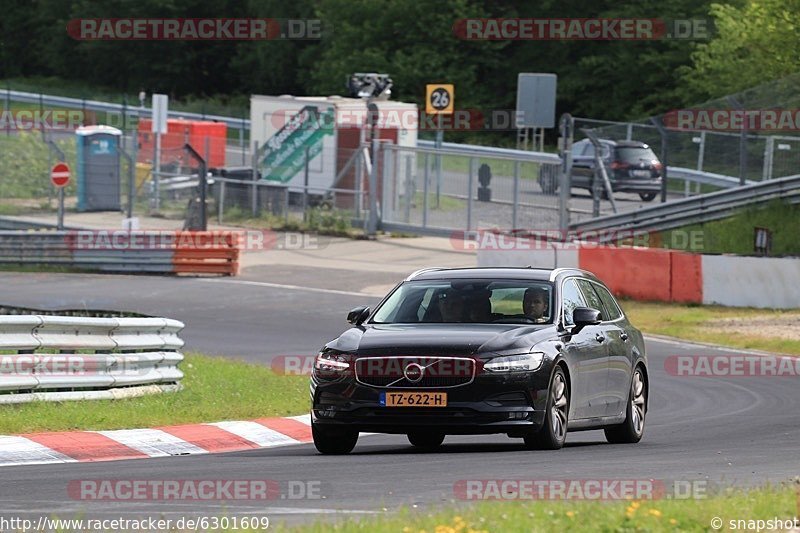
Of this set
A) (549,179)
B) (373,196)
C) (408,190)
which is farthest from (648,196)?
(373,196)

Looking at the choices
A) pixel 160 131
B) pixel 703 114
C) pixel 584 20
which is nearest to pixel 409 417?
pixel 703 114

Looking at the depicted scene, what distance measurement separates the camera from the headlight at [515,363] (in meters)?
11.4

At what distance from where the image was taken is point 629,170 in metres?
32.5

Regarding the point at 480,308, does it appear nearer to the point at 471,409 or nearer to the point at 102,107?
the point at 471,409

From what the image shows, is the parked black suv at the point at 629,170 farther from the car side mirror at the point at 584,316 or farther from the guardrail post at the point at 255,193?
the car side mirror at the point at 584,316

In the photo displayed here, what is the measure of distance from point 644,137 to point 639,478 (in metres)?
22.6

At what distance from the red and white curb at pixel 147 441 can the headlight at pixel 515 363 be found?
2523 mm

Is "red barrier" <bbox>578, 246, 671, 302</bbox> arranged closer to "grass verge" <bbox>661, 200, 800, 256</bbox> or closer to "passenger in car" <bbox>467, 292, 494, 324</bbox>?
"grass verge" <bbox>661, 200, 800, 256</bbox>

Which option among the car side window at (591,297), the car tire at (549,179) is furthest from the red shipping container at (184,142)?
the car side window at (591,297)

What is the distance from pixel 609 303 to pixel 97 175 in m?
25.7

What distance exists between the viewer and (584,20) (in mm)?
65062

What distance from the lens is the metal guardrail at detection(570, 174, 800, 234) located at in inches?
1214

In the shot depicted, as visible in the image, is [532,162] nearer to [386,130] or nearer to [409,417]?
[386,130]

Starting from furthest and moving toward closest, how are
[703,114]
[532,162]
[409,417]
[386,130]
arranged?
[386,130] < [532,162] < [703,114] < [409,417]
